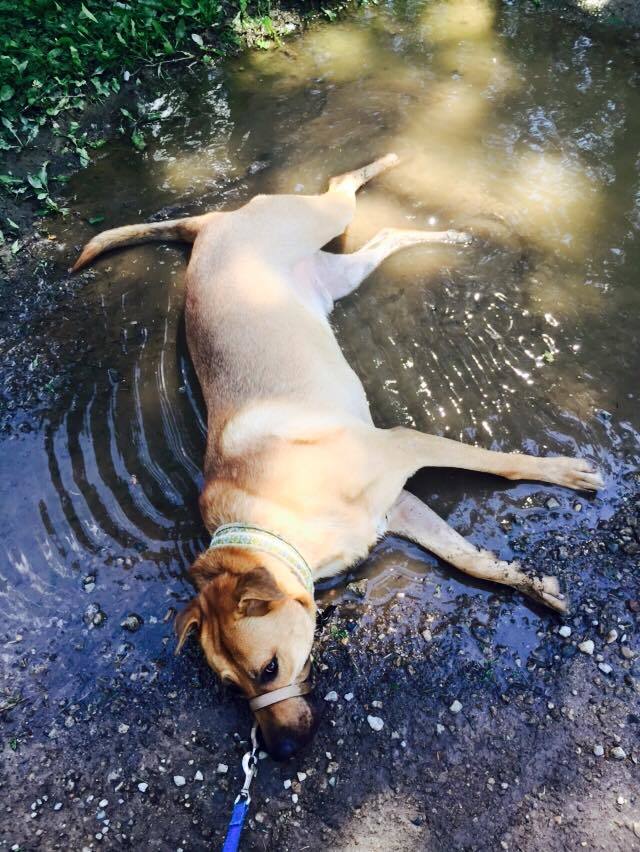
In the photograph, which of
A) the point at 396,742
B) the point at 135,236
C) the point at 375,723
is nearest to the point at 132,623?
the point at 375,723

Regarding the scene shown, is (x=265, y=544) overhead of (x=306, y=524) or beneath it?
overhead

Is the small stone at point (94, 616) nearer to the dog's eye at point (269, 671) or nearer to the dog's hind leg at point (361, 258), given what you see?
the dog's eye at point (269, 671)

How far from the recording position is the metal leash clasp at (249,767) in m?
2.84

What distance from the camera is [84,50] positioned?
21.4 ft

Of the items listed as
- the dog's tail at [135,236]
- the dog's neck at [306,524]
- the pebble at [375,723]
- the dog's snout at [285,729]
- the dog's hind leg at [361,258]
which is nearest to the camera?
the dog's snout at [285,729]

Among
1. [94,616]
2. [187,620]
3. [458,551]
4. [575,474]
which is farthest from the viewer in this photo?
[94,616]

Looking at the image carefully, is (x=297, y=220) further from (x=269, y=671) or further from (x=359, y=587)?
(x=269, y=671)

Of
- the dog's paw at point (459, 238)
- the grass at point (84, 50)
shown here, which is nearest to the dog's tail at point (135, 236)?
the grass at point (84, 50)

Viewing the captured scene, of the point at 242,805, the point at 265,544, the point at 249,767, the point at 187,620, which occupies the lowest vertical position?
the point at 249,767

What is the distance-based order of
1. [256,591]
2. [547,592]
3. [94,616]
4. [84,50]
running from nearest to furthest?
[256,591]
[547,592]
[94,616]
[84,50]

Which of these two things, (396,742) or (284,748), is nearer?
(284,748)

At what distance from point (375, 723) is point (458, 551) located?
3.24 ft

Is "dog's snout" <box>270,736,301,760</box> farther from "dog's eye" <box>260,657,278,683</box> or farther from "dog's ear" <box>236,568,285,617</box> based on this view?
"dog's ear" <box>236,568,285,617</box>

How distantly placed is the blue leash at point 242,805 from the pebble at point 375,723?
57 centimetres
